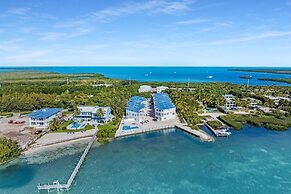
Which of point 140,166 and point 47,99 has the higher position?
point 47,99

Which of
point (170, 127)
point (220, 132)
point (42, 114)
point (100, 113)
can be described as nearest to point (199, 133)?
point (220, 132)

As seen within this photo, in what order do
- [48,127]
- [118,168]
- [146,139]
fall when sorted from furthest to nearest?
[48,127]
[146,139]
[118,168]

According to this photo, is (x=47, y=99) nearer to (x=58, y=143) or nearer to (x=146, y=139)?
(x=58, y=143)

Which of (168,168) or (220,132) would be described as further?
(220,132)

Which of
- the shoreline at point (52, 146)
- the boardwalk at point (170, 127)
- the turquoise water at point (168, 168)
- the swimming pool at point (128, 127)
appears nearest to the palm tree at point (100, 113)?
the boardwalk at point (170, 127)

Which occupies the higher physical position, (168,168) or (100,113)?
(100,113)

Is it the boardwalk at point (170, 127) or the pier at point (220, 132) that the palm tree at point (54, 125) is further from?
the pier at point (220, 132)

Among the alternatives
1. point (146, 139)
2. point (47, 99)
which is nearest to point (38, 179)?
point (146, 139)

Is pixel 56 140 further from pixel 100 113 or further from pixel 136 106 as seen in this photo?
pixel 136 106
